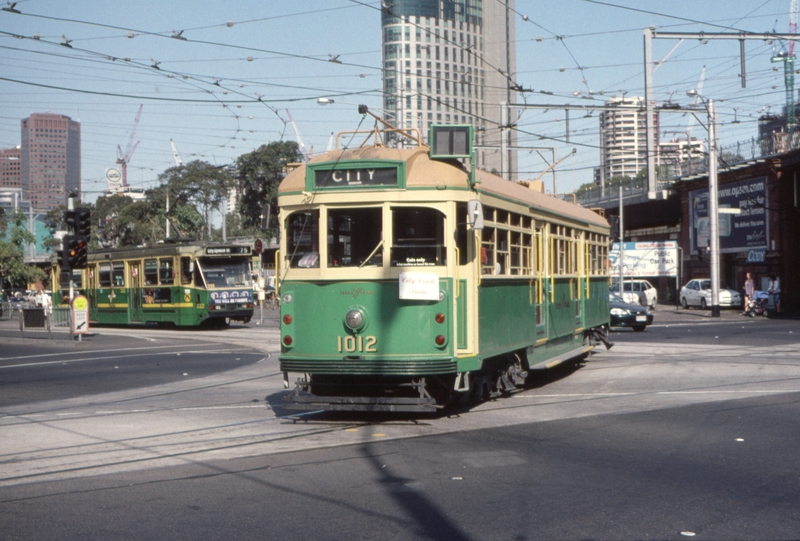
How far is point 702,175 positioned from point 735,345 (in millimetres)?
28358

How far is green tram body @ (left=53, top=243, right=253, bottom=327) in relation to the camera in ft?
112

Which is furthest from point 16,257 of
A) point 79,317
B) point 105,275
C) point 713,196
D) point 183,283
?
point 713,196

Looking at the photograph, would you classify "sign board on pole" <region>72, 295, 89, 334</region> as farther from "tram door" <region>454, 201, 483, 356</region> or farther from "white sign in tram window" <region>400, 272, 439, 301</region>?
"white sign in tram window" <region>400, 272, 439, 301</region>

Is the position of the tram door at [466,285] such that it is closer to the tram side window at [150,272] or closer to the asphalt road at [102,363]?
the asphalt road at [102,363]

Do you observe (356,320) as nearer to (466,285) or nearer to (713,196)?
(466,285)

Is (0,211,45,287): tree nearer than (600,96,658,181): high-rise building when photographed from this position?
No

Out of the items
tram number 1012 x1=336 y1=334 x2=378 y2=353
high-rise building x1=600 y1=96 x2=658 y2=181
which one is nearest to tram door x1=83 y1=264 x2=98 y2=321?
high-rise building x1=600 y1=96 x2=658 y2=181

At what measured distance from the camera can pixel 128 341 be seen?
29797 millimetres

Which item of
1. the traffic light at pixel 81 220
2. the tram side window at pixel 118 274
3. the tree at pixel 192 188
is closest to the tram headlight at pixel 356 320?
the traffic light at pixel 81 220

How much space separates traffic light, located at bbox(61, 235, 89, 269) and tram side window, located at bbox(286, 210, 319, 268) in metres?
19.0

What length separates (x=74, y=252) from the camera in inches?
1148

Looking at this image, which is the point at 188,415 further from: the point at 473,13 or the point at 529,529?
the point at 473,13

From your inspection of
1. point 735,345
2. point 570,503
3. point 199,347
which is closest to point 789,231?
point 735,345

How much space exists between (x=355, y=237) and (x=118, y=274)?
2753cm
